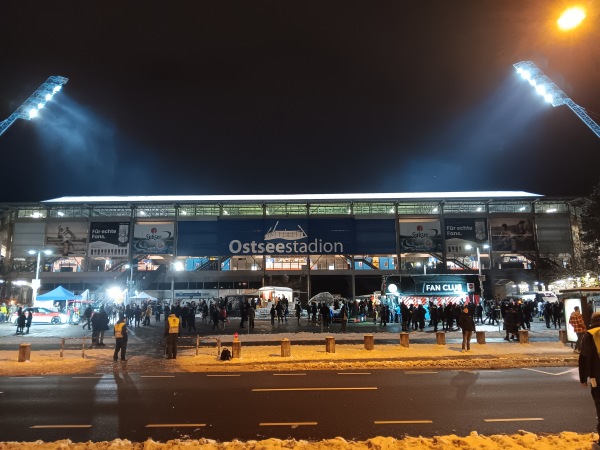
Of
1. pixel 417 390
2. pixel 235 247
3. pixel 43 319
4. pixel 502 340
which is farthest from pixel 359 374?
pixel 235 247

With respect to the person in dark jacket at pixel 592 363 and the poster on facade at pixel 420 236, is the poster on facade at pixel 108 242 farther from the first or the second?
the person in dark jacket at pixel 592 363

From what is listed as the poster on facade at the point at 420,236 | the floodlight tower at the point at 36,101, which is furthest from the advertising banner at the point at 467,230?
the floodlight tower at the point at 36,101

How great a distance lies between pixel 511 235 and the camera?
60.5 m

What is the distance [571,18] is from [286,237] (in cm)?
5251

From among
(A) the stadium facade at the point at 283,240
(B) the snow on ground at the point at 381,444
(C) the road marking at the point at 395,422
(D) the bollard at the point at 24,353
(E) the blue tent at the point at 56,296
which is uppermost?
(A) the stadium facade at the point at 283,240

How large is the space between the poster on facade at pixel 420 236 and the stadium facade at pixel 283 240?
5.5 inches

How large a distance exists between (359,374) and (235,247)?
47571mm

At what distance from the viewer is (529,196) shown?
61.4 meters

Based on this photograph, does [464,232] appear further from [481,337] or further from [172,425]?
[172,425]

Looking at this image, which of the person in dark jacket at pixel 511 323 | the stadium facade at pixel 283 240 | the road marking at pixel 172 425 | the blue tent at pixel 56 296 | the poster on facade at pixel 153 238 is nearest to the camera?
the road marking at pixel 172 425

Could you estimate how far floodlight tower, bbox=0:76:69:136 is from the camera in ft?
166

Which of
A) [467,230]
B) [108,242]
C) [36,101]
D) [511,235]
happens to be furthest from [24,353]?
[511,235]

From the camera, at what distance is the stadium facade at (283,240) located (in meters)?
59.0

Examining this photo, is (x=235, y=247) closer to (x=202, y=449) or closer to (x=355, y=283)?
(x=355, y=283)
